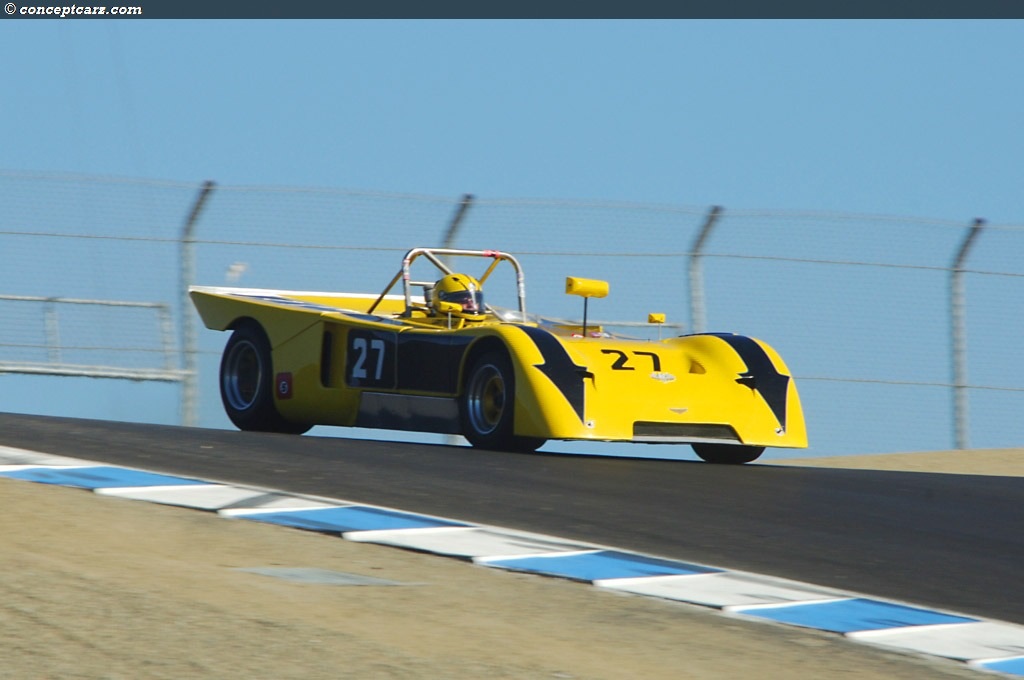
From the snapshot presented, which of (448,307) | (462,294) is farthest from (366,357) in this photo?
(462,294)

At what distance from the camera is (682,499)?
7047mm

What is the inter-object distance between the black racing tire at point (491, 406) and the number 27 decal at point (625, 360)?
1.88 ft

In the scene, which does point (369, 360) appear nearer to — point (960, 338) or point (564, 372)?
point (564, 372)

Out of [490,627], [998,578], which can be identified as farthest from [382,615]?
[998,578]

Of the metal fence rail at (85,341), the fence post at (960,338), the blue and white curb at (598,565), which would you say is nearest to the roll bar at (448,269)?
the metal fence rail at (85,341)

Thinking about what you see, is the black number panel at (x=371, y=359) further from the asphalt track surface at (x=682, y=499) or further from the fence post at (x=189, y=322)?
the fence post at (x=189, y=322)

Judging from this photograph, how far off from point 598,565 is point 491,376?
11.1 feet

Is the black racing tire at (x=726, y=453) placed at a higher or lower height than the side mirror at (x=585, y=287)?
lower

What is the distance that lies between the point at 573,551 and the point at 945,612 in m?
1.29

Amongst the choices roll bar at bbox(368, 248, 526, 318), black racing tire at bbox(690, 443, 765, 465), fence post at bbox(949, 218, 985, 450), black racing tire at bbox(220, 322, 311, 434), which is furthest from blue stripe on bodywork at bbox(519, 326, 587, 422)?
fence post at bbox(949, 218, 985, 450)

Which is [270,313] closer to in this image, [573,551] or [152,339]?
[152,339]

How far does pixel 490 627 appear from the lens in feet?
14.0

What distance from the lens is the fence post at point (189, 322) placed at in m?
11.9

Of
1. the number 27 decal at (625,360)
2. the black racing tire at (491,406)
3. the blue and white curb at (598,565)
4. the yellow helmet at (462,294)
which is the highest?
the yellow helmet at (462,294)
